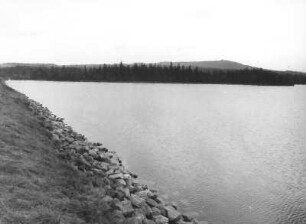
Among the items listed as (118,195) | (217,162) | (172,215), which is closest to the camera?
(172,215)

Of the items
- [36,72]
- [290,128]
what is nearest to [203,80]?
[36,72]

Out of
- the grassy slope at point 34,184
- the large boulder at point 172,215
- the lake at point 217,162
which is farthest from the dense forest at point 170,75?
the large boulder at point 172,215

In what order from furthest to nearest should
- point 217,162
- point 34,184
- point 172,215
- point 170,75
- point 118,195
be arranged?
point 170,75, point 217,162, point 118,195, point 172,215, point 34,184

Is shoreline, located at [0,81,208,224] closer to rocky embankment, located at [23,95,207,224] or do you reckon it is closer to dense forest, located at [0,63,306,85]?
rocky embankment, located at [23,95,207,224]

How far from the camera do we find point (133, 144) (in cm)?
2619

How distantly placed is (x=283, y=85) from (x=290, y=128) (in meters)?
165

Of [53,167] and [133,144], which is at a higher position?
[53,167]

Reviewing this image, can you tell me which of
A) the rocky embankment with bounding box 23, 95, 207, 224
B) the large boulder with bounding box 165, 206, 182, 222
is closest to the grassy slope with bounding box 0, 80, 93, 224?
the rocky embankment with bounding box 23, 95, 207, 224

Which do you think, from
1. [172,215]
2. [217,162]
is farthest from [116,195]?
[217,162]

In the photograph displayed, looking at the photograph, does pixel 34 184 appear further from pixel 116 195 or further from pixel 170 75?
pixel 170 75

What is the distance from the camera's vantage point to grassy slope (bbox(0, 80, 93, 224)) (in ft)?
26.7

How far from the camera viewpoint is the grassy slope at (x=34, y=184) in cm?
813

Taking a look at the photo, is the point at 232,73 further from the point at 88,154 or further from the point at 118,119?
the point at 88,154

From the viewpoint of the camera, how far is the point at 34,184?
10.1 m
